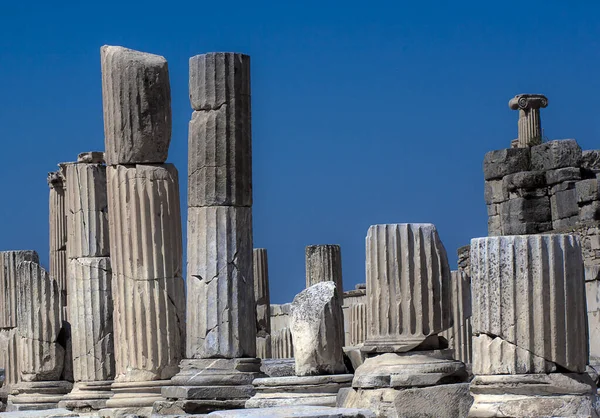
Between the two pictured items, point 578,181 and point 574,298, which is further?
point 578,181

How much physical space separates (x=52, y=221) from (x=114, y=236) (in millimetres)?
10113

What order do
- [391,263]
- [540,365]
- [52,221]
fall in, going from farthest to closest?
[52,221], [391,263], [540,365]

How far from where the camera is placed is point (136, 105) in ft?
53.9

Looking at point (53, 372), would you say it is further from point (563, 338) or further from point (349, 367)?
point (563, 338)

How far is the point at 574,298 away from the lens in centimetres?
1157

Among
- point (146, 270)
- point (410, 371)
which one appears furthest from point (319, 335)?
point (146, 270)

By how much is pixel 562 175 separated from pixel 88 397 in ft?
38.4

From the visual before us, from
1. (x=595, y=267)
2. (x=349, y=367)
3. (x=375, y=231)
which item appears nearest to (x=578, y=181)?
(x=595, y=267)

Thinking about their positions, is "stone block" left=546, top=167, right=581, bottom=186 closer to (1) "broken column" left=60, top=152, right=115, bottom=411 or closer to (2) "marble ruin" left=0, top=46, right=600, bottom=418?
(2) "marble ruin" left=0, top=46, right=600, bottom=418

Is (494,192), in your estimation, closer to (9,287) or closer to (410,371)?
(9,287)

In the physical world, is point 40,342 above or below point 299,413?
above

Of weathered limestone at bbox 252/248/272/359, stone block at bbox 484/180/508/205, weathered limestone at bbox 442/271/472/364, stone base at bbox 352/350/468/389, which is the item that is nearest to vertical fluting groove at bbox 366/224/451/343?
stone base at bbox 352/350/468/389

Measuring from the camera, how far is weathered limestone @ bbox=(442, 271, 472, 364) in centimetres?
1895

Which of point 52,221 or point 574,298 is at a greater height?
point 52,221
